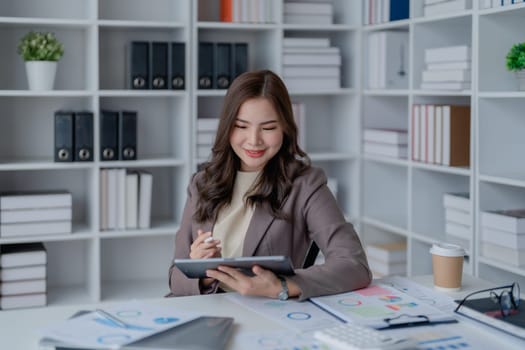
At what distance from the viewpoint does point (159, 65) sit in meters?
3.94

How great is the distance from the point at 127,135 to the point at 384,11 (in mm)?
1445

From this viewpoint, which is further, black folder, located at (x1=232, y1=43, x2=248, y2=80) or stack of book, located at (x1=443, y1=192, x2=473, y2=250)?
black folder, located at (x1=232, y1=43, x2=248, y2=80)

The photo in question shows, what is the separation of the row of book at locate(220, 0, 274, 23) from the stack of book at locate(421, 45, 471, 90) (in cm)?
84

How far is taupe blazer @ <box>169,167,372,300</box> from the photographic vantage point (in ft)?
7.11

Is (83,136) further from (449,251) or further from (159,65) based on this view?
(449,251)

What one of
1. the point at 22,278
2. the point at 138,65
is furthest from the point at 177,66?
the point at 22,278

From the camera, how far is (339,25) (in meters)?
4.25

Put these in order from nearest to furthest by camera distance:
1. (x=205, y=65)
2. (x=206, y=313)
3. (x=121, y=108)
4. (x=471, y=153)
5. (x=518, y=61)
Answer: (x=206, y=313), (x=518, y=61), (x=471, y=153), (x=205, y=65), (x=121, y=108)

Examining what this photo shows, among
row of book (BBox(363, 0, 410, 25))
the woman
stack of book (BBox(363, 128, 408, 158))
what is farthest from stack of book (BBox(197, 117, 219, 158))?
the woman

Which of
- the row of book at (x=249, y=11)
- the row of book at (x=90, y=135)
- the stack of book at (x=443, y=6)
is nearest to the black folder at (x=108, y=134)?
the row of book at (x=90, y=135)

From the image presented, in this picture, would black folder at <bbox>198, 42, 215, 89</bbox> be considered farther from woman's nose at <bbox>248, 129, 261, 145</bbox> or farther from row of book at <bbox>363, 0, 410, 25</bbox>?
woman's nose at <bbox>248, 129, 261, 145</bbox>

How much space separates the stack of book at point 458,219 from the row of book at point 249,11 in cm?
129

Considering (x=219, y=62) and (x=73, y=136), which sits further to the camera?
(x=219, y=62)

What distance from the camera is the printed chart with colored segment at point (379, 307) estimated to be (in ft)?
5.67
